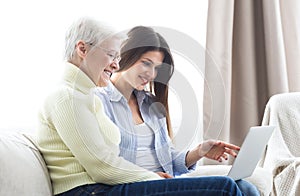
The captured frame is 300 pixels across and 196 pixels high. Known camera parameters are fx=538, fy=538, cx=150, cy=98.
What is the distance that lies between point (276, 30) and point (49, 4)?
46.9 inches

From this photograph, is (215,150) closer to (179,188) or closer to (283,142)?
(179,188)

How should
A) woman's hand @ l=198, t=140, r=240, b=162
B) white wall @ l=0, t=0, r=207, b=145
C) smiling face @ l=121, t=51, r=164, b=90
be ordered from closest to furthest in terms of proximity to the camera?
smiling face @ l=121, t=51, r=164, b=90 → woman's hand @ l=198, t=140, r=240, b=162 → white wall @ l=0, t=0, r=207, b=145

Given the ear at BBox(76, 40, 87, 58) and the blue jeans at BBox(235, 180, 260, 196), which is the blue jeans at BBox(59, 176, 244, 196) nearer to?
the blue jeans at BBox(235, 180, 260, 196)

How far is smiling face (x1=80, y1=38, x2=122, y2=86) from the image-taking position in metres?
1.34

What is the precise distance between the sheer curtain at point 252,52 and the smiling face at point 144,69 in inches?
59.8

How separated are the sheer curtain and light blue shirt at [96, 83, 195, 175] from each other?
1439 mm

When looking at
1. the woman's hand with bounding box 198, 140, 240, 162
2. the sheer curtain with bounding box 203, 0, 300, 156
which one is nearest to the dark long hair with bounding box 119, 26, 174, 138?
the woman's hand with bounding box 198, 140, 240, 162

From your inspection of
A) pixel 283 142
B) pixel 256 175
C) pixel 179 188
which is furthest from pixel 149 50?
pixel 283 142

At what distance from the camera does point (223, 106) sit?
1.38 meters

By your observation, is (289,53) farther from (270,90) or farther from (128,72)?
(128,72)

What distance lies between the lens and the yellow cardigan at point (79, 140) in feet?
4.50

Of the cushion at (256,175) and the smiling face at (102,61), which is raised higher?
the smiling face at (102,61)

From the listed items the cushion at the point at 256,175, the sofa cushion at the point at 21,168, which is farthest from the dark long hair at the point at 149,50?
the cushion at the point at 256,175

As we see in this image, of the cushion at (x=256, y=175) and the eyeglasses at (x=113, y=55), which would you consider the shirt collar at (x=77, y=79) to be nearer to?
the eyeglasses at (x=113, y=55)
